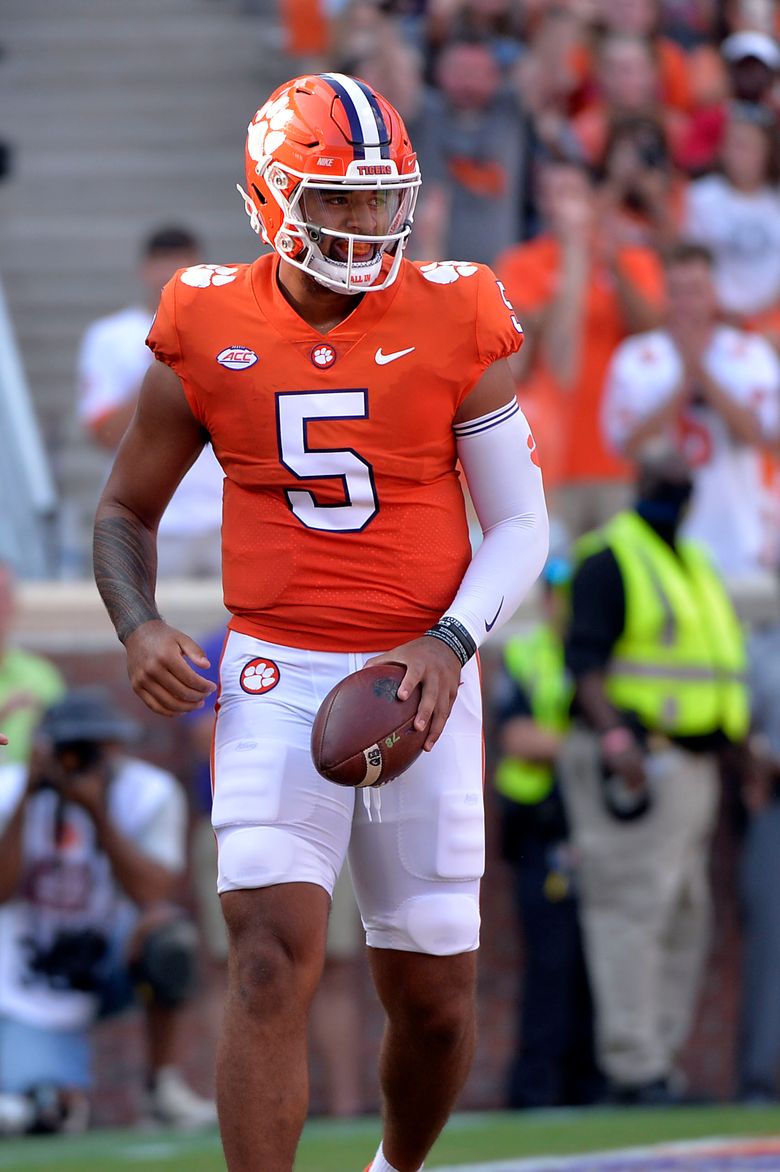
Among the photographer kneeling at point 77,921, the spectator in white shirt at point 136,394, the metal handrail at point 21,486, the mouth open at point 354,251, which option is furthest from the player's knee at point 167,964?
the mouth open at point 354,251

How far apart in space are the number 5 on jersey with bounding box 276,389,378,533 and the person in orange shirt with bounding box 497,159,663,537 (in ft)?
15.9

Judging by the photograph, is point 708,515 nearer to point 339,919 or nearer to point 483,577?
point 339,919

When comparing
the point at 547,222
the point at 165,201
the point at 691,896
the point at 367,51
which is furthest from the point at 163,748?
the point at 165,201

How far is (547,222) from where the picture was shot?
10.0 meters

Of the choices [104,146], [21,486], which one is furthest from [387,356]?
[104,146]

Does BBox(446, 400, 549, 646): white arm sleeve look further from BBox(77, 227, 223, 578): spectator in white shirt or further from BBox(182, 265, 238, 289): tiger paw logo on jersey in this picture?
BBox(77, 227, 223, 578): spectator in white shirt

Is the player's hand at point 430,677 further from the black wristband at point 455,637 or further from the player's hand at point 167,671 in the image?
the player's hand at point 167,671

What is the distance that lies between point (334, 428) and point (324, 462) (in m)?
0.07

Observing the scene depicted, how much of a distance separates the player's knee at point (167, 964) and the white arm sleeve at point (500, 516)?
11.0 ft

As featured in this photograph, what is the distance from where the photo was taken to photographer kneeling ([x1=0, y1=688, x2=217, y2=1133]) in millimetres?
7594

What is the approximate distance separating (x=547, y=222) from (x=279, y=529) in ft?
19.7

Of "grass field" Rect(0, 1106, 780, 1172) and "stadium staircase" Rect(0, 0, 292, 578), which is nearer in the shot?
"grass field" Rect(0, 1106, 780, 1172)

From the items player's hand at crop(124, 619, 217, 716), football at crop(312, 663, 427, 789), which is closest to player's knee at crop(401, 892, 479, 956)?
football at crop(312, 663, 427, 789)

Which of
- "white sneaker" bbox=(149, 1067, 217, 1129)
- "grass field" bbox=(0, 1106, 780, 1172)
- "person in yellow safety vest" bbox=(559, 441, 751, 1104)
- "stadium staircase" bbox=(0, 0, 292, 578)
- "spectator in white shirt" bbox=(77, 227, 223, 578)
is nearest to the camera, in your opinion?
"grass field" bbox=(0, 1106, 780, 1172)
